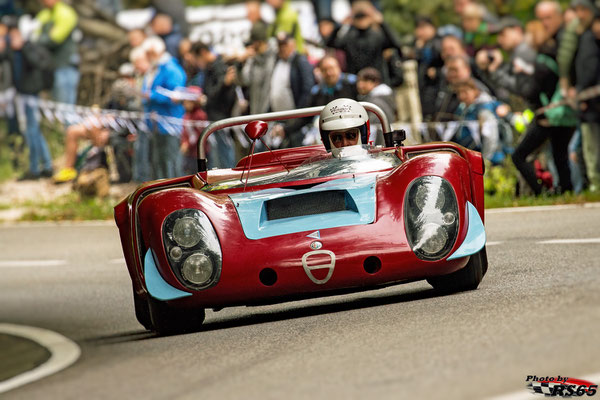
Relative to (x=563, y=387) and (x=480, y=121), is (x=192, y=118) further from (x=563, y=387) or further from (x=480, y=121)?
(x=563, y=387)

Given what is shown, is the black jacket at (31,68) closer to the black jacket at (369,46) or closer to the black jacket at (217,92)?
the black jacket at (217,92)

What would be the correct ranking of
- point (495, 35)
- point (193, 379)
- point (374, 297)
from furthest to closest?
point (495, 35) → point (374, 297) → point (193, 379)

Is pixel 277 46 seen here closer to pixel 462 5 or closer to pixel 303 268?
pixel 462 5

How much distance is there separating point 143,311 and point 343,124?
1812 millimetres

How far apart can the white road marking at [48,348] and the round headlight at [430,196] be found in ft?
7.13

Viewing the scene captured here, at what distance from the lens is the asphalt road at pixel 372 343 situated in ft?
16.0

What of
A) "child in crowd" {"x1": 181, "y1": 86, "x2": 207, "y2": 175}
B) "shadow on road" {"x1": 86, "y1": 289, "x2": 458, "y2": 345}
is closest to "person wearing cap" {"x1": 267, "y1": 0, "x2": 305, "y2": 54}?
"child in crowd" {"x1": 181, "y1": 86, "x2": 207, "y2": 175}

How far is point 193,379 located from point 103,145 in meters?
13.7

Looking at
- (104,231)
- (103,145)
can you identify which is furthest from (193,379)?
(103,145)

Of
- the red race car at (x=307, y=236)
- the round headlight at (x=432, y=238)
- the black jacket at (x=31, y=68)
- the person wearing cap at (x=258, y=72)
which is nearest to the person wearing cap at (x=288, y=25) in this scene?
the person wearing cap at (x=258, y=72)

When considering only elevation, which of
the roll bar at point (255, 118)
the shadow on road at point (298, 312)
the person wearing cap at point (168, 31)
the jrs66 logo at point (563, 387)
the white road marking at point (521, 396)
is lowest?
the shadow on road at point (298, 312)

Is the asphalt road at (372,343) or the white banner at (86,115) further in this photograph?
the white banner at (86,115)

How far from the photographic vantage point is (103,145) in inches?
742

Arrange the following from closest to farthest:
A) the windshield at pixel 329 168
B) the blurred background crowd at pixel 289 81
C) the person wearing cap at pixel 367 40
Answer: the windshield at pixel 329 168
the blurred background crowd at pixel 289 81
the person wearing cap at pixel 367 40
